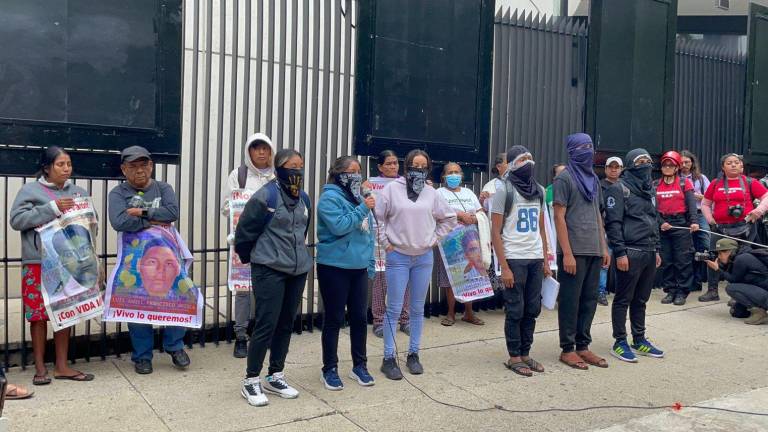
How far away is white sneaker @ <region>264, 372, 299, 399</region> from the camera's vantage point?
16.1 ft

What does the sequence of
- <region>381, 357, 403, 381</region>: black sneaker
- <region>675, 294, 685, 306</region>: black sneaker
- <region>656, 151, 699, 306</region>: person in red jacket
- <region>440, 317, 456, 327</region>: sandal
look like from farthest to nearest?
<region>675, 294, 685, 306</region>: black sneaker, <region>656, 151, 699, 306</region>: person in red jacket, <region>440, 317, 456, 327</region>: sandal, <region>381, 357, 403, 381</region>: black sneaker

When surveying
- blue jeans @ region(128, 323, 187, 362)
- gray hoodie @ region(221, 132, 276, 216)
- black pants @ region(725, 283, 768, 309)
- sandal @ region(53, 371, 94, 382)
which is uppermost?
gray hoodie @ region(221, 132, 276, 216)

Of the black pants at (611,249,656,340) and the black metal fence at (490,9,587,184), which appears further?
the black metal fence at (490,9,587,184)

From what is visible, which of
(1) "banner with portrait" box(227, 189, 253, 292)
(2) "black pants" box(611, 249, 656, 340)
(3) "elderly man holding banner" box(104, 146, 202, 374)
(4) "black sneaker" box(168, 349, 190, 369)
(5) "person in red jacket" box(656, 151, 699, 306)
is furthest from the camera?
(5) "person in red jacket" box(656, 151, 699, 306)

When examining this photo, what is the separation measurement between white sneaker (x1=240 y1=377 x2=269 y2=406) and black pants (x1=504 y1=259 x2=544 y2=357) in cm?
207

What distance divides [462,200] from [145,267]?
10.2 feet

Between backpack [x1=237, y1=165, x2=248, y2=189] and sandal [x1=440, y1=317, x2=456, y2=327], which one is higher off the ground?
backpack [x1=237, y1=165, x2=248, y2=189]

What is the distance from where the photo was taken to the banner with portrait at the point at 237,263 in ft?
19.0

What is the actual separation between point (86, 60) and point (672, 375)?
5.37 metres

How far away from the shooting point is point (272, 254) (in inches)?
186

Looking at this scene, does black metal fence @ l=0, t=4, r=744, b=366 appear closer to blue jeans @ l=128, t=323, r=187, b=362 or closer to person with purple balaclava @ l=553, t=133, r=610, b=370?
blue jeans @ l=128, t=323, r=187, b=362

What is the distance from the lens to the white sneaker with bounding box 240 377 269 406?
4727 millimetres

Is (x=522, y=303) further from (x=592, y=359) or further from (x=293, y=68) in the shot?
(x=293, y=68)

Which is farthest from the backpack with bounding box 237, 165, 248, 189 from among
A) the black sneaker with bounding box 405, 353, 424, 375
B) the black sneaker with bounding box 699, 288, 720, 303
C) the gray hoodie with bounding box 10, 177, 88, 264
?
the black sneaker with bounding box 699, 288, 720, 303
